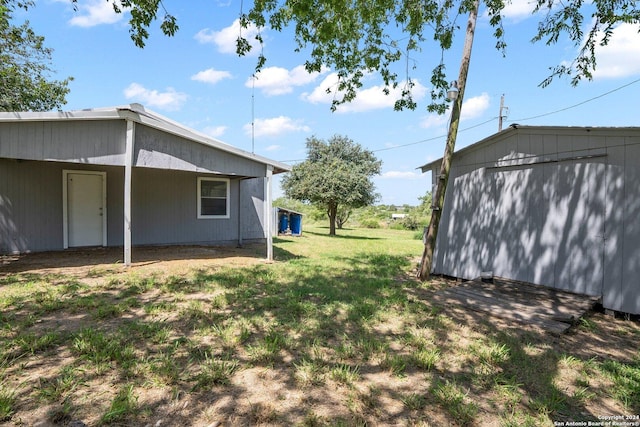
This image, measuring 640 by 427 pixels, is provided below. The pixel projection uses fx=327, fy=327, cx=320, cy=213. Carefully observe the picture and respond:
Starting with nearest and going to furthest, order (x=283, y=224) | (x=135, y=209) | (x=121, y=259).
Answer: (x=121, y=259), (x=135, y=209), (x=283, y=224)

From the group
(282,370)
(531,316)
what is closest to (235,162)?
(282,370)

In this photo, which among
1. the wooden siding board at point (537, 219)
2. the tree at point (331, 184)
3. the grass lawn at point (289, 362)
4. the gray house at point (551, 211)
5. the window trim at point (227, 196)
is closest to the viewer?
the grass lawn at point (289, 362)

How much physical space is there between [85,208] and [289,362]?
850 centimetres

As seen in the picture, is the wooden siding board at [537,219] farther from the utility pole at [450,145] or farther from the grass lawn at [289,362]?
the grass lawn at [289,362]

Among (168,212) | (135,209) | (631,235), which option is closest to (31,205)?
(135,209)

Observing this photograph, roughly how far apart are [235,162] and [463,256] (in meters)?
5.55

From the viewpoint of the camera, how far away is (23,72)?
12.6 metres

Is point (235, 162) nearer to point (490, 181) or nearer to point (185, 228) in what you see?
point (185, 228)

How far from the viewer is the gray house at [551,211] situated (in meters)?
4.43

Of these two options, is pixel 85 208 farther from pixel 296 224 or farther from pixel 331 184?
pixel 331 184

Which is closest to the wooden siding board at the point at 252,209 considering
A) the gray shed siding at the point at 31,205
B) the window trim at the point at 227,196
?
the window trim at the point at 227,196

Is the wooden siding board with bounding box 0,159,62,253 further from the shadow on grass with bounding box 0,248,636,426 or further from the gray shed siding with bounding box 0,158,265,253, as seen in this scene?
the shadow on grass with bounding box 0,248,636,426

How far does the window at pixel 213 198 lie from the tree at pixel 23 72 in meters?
7.62

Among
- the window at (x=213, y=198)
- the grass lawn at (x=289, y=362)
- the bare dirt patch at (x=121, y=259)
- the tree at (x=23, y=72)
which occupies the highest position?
the tree at (x=23, y=72)
